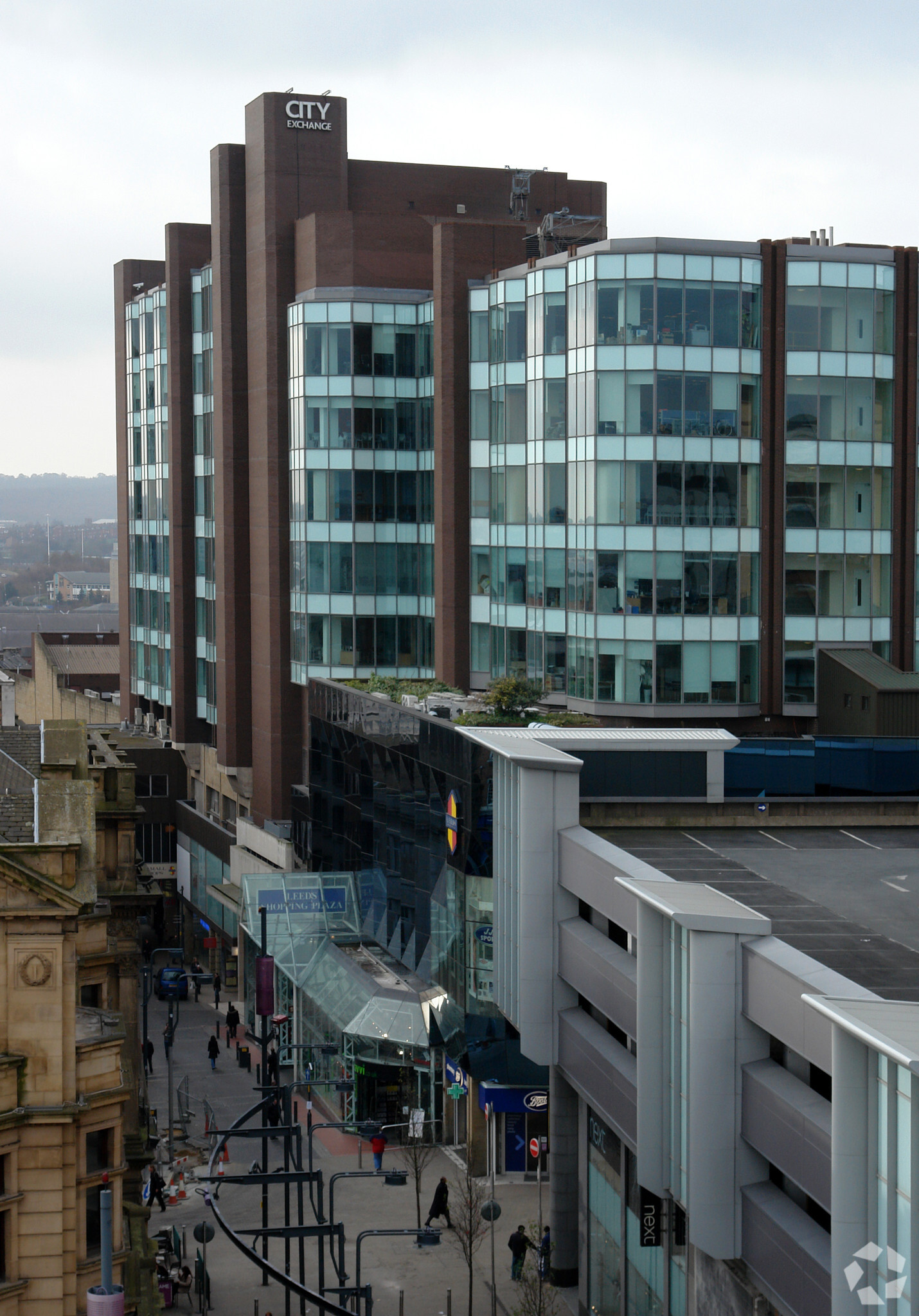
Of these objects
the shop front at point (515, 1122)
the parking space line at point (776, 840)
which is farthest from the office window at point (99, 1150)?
the shop front at point (515, 1122)

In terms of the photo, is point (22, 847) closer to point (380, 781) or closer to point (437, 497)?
point (380, 781)

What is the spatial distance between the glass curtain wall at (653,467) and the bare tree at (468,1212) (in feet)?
55.3

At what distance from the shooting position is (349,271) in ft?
226

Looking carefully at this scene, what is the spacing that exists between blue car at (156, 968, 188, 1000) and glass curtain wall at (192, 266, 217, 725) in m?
15.0

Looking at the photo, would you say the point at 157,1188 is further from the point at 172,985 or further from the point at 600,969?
the point at 172,985

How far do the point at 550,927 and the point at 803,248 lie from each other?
1108 inches

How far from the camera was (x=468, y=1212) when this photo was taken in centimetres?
4000

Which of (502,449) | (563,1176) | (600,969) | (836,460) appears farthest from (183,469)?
(600,969)

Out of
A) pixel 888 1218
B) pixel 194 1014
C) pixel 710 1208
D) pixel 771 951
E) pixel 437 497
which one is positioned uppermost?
pixel 437 497

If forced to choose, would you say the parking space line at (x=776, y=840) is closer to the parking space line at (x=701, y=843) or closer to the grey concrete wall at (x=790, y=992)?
the parking space line at (x=701, y=843)

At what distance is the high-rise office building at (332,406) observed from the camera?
66688 mm

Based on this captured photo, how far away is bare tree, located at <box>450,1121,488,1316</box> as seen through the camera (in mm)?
37344

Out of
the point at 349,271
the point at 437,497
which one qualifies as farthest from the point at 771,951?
the point at 349,271

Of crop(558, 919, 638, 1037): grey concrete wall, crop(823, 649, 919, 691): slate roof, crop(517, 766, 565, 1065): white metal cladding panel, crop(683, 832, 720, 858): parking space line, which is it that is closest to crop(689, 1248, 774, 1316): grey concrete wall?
crop(558, 919, 638, 1037): grey concrete wall
